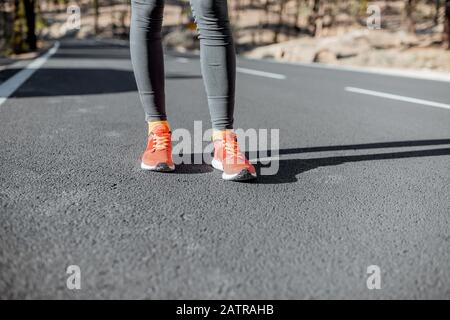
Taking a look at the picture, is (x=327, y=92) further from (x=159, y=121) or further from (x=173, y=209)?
(x=173, y=209)

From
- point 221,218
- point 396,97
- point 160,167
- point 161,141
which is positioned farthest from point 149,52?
point 396,97

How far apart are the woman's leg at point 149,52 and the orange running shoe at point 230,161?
39cm

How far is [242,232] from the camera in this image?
1.56 metres

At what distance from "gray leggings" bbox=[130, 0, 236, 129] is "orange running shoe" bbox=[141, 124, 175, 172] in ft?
0.30

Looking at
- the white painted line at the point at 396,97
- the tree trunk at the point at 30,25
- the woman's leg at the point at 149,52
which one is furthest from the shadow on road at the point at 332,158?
the tree trunk at the point at 30,25

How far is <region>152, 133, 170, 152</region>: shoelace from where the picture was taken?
90.4 inches

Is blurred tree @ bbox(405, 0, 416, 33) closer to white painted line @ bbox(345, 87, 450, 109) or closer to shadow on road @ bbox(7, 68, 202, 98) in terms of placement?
white painted line @ bbox(345, 87, 450, 109)

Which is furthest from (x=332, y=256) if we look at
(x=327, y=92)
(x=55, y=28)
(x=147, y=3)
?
(x=55, y=28)

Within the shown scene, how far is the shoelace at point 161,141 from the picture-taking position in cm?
229

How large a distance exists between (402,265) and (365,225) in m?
0.32

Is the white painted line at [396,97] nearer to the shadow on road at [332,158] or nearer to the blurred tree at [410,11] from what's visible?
the shadow on road at [332,158]

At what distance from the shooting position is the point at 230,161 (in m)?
2.15

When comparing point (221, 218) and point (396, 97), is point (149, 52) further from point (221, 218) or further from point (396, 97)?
point (396, 97)

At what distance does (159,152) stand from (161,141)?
76 mm
